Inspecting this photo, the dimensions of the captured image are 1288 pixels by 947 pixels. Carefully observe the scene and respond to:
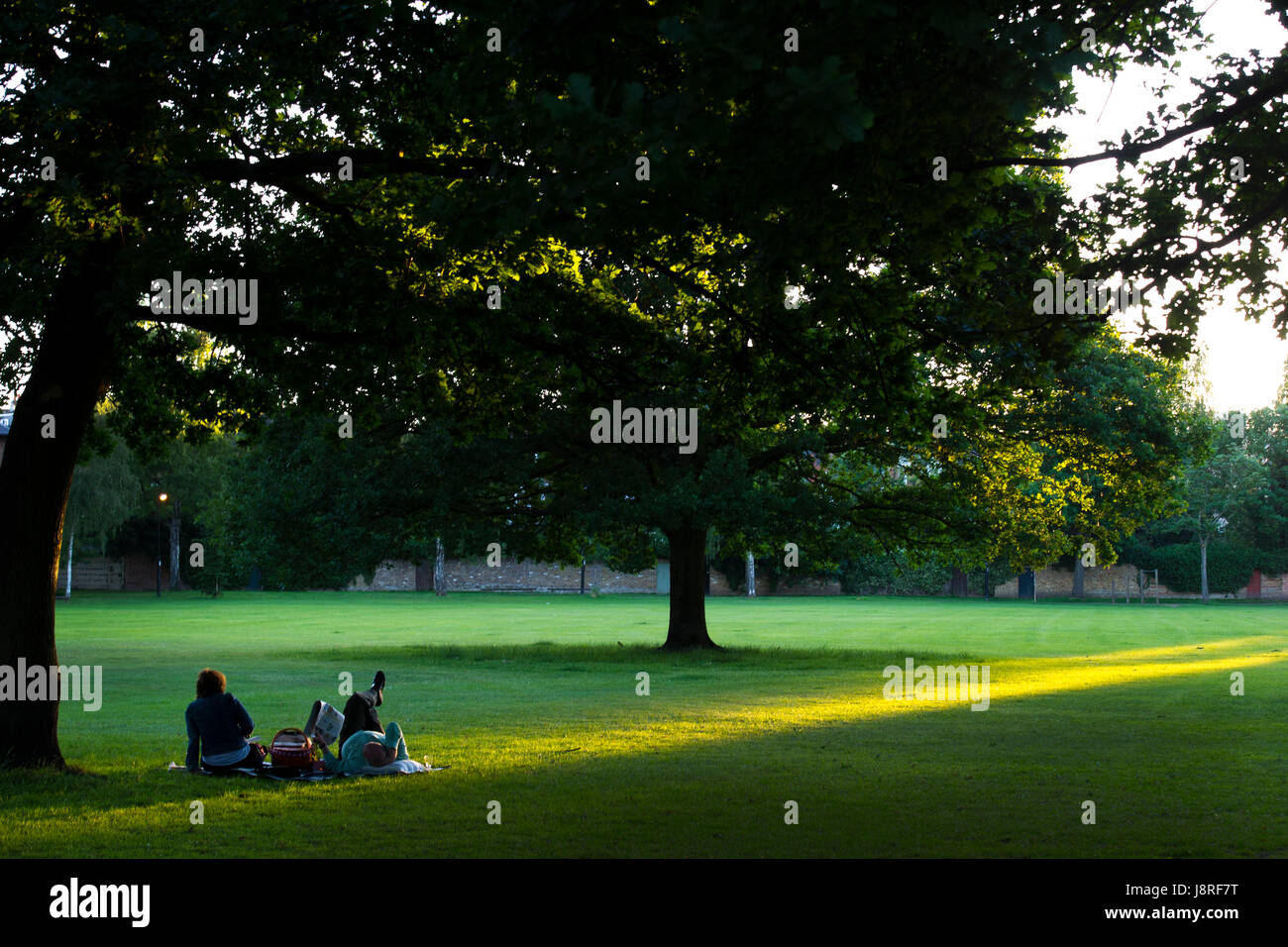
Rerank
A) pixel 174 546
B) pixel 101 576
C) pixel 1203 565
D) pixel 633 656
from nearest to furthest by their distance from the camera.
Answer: pixel 633 656 → pixel 1203 565 → pixel 174 546 → pixel 101 576

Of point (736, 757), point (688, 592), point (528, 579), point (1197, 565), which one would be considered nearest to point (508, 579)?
point (528, 579)

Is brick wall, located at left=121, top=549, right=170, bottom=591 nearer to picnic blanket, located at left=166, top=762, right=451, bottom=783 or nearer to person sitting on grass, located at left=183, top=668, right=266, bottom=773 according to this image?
person sitting on grass, located at left=183, top=668, right=266, bottom=773

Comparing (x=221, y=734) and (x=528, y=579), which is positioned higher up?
(x=221, y=734)

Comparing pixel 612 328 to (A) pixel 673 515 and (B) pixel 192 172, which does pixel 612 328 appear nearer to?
(B) pixel 192 172

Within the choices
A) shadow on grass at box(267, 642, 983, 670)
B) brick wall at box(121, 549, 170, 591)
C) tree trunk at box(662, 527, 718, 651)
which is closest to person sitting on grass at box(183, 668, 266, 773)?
shadow on grass at box(267, 642, 983, 670)

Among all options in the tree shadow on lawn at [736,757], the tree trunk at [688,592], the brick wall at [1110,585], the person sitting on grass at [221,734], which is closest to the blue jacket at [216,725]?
the person sitting on grass at [221,734]

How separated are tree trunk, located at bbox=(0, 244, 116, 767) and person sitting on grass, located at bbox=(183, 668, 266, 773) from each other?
1442mm

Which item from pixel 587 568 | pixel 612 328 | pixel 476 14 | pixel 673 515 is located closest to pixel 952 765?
pixel 612 328

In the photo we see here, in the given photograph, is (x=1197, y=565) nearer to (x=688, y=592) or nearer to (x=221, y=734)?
(x=688, y=592)

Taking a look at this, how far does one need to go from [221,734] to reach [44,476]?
3287 millimetres

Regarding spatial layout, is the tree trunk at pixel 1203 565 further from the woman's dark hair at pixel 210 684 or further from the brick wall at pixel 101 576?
the woman's dark hair at pixel 210 684

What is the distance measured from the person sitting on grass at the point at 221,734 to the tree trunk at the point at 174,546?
224 ft

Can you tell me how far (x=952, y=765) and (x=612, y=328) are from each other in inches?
244

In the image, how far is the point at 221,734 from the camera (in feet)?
41.1
